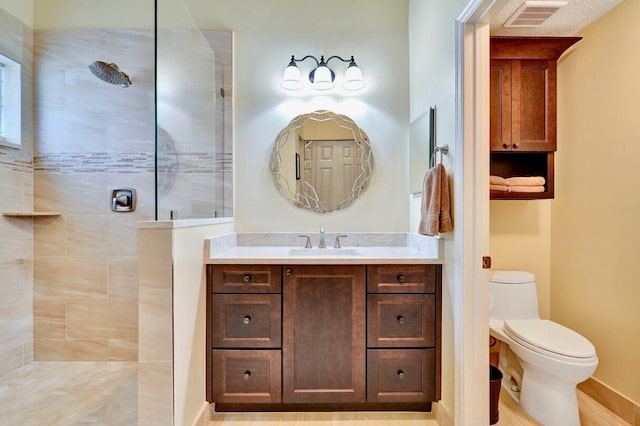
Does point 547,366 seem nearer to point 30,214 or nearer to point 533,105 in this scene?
point 533,105

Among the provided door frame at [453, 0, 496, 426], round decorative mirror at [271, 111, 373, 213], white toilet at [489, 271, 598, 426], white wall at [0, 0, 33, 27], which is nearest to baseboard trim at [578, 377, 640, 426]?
white toilet at [489, 271, 598, 426]

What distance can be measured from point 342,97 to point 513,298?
179 cm

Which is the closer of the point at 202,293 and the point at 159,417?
the point at 159,417

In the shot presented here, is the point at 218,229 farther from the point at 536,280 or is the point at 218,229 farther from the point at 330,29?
the point at 536,280

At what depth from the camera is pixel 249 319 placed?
5.64 ft

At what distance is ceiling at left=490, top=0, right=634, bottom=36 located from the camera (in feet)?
5.73

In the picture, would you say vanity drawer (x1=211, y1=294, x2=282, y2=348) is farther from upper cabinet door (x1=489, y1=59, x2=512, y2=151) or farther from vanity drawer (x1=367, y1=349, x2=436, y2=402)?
upper cabinet door (x1=489, y1=59, x2=512, y2=151)

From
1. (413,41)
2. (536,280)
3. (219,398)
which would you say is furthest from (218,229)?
(536,280)

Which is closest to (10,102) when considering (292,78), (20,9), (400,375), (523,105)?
(20,9)

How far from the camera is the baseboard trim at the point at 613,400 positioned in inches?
65.8

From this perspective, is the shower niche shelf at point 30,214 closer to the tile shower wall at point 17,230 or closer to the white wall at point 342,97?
the tile shower wall at point 17,230

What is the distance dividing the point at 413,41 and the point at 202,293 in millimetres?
2119

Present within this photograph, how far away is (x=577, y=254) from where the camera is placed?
2.05 metres

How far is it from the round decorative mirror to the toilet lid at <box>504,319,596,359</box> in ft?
4.16
